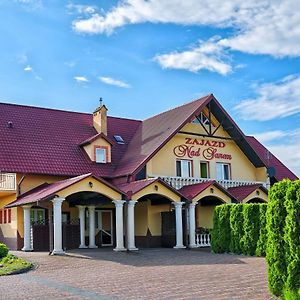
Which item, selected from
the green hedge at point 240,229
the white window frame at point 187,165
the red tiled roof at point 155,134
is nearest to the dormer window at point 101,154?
the red tiled roof at point 155,134

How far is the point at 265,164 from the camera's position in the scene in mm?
32688

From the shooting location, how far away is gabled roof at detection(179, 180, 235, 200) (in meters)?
26.2

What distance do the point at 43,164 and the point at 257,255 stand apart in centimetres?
1201

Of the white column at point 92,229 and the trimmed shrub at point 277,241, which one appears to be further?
the white column at point 92,229

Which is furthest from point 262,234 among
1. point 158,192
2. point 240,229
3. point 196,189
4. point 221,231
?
point 196,189

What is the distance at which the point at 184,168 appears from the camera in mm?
30094

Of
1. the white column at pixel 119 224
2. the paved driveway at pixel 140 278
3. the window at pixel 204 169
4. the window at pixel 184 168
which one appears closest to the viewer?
the paved driveway at pixel 140 278

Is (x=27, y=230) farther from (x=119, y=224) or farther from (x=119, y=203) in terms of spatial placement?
(x=119, y=203)

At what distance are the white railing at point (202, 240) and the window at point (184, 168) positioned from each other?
4.27m

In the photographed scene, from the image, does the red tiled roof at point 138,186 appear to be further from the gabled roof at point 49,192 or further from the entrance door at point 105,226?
the entrance door at point 105,226

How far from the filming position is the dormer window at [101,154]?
29.5m

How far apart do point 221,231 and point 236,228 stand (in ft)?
3.04

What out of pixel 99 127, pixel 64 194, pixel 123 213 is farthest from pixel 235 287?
pixel 99 127

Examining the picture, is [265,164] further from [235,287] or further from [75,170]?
[235,287]
